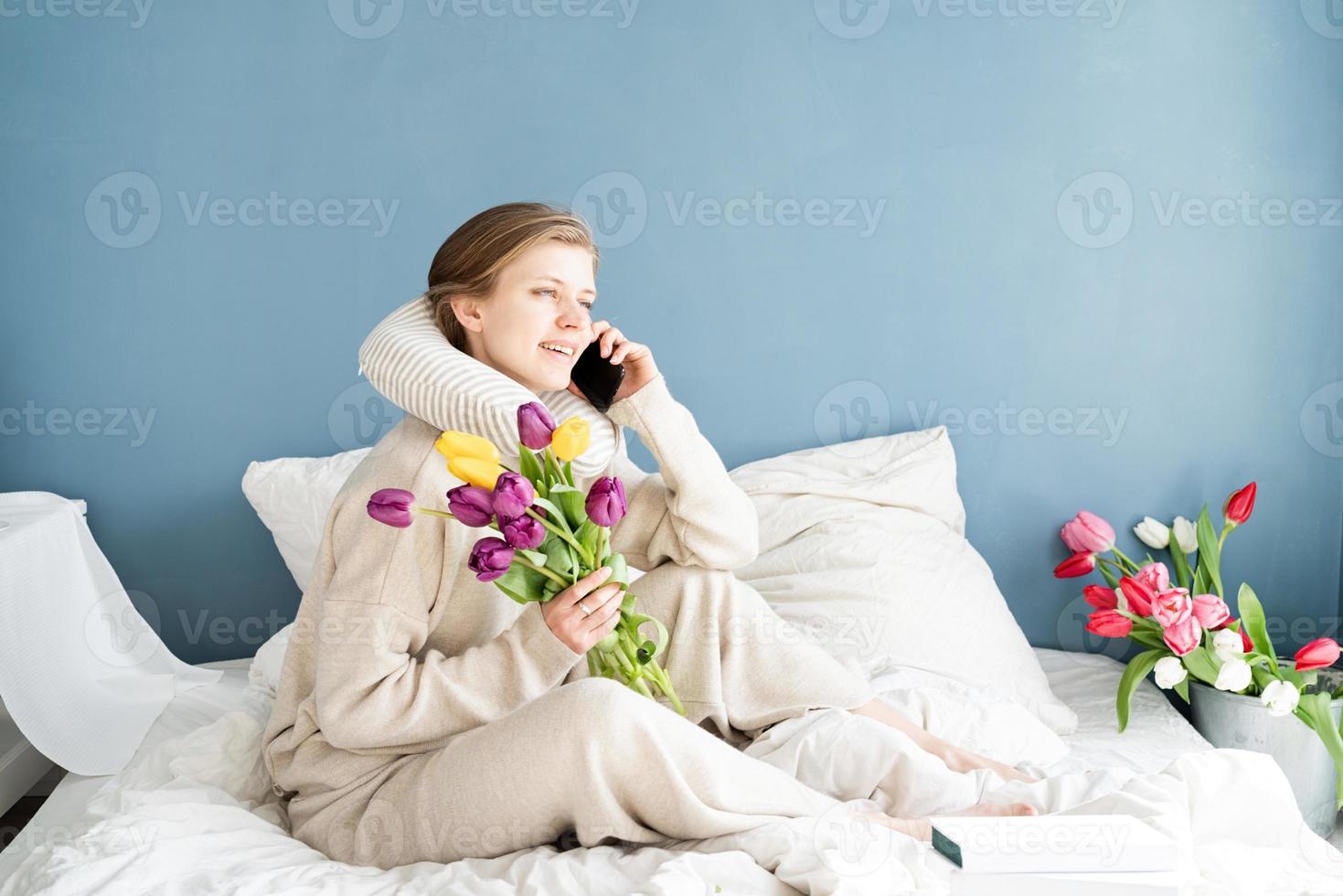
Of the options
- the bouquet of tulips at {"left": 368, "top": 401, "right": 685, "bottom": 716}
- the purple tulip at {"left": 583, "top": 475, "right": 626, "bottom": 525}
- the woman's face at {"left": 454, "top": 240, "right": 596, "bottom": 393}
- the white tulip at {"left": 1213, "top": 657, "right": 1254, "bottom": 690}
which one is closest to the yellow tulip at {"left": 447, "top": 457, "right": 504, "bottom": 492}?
the bouquet of tulips at {"left": 368, "top": 401, "right": 685, "bottom": 716}

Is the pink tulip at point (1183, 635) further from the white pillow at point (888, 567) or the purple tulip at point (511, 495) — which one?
the purple tulip at point (511, 495)

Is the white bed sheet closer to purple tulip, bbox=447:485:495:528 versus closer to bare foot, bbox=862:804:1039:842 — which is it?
bare foot, bbox=862:804:1039:842

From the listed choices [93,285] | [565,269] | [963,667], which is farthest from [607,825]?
[93,285]

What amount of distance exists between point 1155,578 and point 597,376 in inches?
42.8

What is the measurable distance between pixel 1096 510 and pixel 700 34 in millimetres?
1260

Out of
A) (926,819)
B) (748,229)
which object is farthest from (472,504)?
(748,229)

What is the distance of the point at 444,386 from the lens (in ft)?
4.64

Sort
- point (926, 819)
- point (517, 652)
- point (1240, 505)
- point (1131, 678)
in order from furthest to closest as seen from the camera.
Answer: point (1240, 505) < point (1131, 678) < point (517, 652) < point (926, 819)

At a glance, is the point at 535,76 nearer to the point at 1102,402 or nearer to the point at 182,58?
the point at 182,58

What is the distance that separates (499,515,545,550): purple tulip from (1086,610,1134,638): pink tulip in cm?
127

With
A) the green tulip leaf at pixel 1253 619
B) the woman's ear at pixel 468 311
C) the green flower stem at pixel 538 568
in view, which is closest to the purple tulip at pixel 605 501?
the green flower stem at pixel 538 568

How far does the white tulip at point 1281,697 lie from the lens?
1889mm

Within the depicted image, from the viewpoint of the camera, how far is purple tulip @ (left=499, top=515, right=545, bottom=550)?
1132mm

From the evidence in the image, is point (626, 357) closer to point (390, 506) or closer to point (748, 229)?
point (390, 506)
